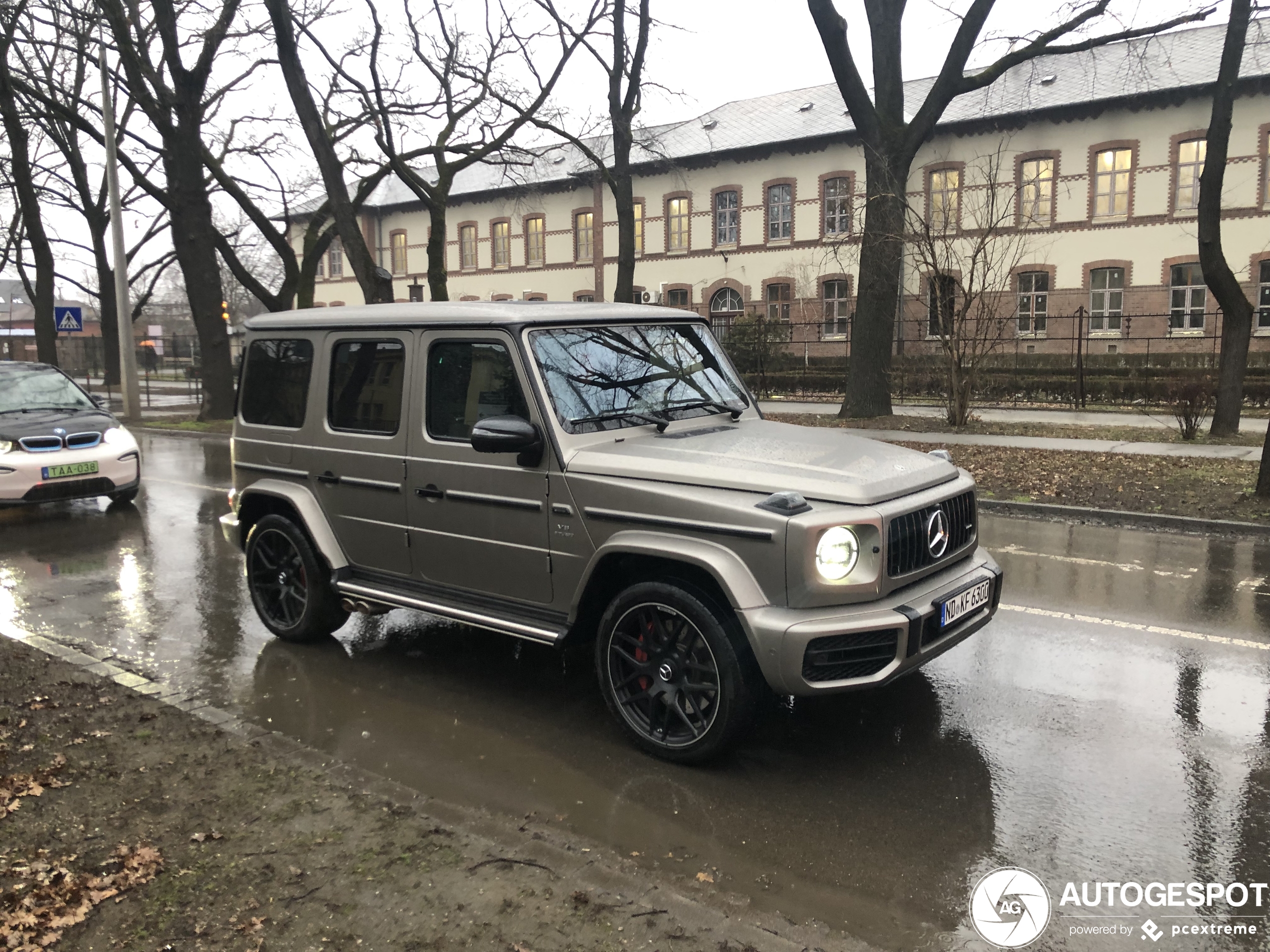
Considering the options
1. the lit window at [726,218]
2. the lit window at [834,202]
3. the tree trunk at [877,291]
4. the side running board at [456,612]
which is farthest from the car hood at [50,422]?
the lit window at [726,218]

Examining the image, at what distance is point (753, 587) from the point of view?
3941 mm

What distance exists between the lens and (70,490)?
35.2 ft

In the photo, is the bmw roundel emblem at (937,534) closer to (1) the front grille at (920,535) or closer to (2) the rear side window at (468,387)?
(1) the front grille at (920,535)

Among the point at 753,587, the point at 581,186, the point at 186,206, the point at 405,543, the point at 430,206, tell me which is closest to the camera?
the point at 753,587

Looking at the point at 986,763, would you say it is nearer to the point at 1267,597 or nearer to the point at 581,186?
the point at 1267,597

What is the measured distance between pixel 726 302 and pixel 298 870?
39182 millimetres

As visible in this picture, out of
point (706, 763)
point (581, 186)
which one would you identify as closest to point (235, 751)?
point (706, 763)

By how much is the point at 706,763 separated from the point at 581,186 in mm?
42772

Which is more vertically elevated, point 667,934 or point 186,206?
point 186,206

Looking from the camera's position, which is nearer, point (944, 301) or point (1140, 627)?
point (1140, 627)

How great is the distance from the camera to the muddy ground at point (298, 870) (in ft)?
9.93

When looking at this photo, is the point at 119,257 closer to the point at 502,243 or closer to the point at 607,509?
the point at 607,509

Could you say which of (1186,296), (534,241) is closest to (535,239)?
(534,241)

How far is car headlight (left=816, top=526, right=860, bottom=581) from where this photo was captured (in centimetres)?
387
